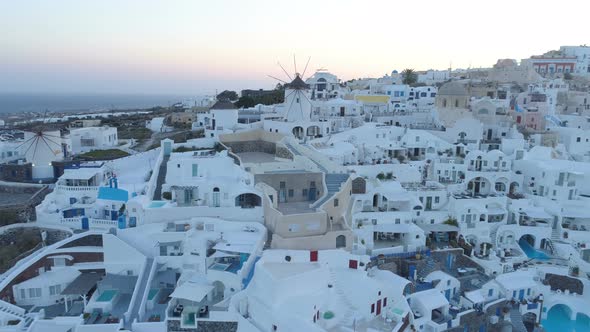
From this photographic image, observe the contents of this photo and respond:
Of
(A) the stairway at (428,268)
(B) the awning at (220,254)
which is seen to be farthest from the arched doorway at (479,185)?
(B) the awning at (220,254)

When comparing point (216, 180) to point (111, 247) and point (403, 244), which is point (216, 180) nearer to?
point (111, 247)

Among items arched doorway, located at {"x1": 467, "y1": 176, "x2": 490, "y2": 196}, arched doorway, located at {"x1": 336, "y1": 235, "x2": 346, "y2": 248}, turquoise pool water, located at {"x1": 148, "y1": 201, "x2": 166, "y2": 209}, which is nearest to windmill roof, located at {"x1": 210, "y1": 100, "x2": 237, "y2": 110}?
turquoise pool water, located at {"x1": 148, "y1": 201, "x2": 166, "y2": 209}

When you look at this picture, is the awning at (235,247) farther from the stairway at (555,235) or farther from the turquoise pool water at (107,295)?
the stairway at (555,235)

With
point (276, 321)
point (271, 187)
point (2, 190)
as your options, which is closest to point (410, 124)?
point (271, 187)

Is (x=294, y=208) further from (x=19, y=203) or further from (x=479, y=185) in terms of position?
(x=19, y=203)

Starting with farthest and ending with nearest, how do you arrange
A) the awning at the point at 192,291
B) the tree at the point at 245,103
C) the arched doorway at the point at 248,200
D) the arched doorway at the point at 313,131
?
the tree at the point at 245,103 < the arched doorway at the point at 313,131 < the arched doorway at the point at 248,200 < the awning at the point at 192,291

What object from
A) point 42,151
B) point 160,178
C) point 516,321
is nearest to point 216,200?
point 160,178
